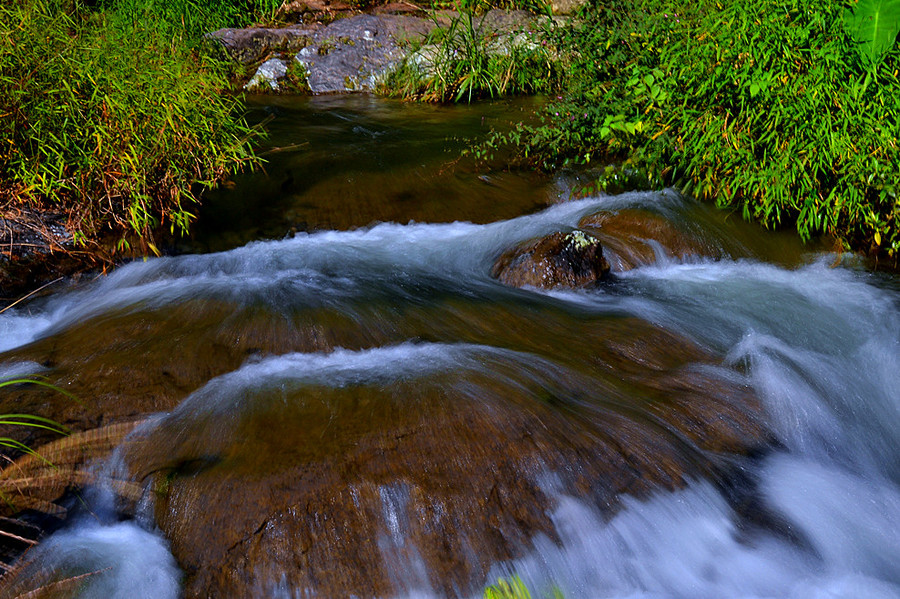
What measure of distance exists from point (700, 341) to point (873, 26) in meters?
2.28

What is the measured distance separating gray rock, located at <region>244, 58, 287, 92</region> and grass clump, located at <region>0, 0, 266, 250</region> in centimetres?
398

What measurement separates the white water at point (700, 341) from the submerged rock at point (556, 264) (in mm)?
117

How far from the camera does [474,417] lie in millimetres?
2748

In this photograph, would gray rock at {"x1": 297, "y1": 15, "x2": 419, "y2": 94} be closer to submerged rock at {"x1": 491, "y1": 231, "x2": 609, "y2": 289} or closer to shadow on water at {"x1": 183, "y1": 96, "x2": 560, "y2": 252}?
shadow on water at {"x1": 183, "y1": 96, "x2": 560, "y2": 252}

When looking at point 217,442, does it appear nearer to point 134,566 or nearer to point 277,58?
point 134,566

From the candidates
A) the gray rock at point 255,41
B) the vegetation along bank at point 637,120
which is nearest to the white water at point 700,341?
the vegetation along bank at point 637,120

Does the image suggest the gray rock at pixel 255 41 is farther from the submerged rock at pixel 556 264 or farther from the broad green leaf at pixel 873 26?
the broad green leaf at pixel 873 26

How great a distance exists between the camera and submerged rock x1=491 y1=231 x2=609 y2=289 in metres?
4.42

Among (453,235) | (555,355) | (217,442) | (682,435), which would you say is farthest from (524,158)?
(217,442)

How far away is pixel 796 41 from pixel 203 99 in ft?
13.0

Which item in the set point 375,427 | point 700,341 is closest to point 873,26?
point 700,341

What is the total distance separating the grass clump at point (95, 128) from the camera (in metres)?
4.20

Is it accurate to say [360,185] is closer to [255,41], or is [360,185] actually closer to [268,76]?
[268,76]

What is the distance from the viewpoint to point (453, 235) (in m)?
5.19
